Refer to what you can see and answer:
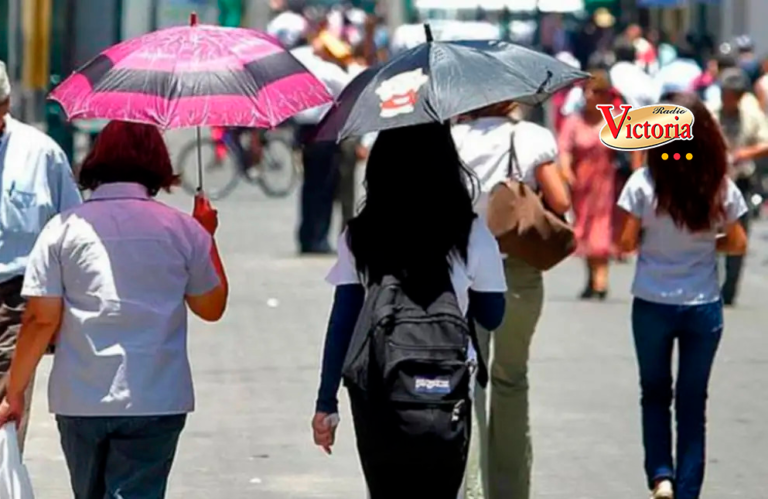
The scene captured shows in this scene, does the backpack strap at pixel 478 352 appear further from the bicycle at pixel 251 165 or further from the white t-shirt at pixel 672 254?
the bicycle at pixel 251 165

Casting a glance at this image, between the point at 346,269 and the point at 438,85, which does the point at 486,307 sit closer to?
the point at 346,269

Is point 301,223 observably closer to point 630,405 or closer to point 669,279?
point 630,405

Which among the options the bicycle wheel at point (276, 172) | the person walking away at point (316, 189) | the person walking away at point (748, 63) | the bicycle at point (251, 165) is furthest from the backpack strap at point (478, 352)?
the person walking away at point (748, 63)

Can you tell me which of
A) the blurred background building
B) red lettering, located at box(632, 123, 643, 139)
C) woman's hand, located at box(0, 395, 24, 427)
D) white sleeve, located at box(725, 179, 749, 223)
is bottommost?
the blurred background building

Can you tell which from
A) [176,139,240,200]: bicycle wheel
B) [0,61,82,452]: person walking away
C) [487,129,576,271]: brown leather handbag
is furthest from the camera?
[176,139,240,200]: bicycle wheel

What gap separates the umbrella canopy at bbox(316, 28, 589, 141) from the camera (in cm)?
570

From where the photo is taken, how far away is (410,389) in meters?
5.45

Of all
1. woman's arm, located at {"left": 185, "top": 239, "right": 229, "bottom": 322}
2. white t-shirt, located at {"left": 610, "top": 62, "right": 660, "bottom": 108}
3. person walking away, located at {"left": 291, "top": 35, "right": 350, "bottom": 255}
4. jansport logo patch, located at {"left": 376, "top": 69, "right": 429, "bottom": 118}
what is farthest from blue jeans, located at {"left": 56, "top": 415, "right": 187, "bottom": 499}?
white t-shirt, located at {"left": 610, "top": 62, "right": 660, "bottom": 108}

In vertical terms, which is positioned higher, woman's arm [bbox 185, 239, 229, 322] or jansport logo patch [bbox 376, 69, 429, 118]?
jansport logo patch [bbox 376, 69, 429, 118]

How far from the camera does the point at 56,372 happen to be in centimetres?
590

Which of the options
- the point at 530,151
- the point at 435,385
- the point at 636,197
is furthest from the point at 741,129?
the point at 435,385

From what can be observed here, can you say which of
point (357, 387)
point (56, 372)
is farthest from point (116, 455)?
point (357, 387)

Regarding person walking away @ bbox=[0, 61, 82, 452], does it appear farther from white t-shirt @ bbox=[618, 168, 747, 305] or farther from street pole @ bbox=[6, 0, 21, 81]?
street pole @ bbox=[6, 0, 21, 81]

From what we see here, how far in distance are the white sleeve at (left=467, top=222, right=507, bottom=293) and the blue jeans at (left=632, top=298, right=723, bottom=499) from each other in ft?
7.14
